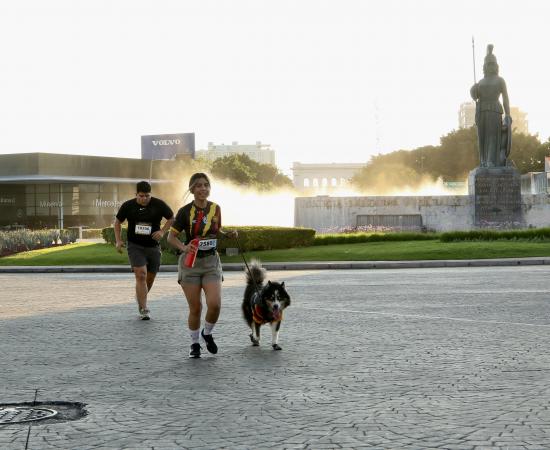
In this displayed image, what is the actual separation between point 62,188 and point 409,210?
124ft

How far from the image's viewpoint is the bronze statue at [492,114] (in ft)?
107

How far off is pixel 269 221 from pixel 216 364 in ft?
127

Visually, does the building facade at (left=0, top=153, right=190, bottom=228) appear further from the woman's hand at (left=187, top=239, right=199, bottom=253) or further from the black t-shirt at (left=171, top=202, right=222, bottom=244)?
the woman's hand at (left=187, top=239, right=199, bottom=253)

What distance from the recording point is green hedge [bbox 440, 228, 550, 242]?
99.3 feet

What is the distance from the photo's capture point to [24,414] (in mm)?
6195

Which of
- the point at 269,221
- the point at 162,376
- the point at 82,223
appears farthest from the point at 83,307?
the point at 82,223

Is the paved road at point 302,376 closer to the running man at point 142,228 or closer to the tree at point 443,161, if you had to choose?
the running man at point 142,228

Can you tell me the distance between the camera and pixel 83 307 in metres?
14.0

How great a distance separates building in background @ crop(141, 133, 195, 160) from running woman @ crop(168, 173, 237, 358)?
90.1 meters

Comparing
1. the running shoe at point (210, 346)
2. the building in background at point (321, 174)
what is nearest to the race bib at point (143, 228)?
the running shoe at point (210, 346)

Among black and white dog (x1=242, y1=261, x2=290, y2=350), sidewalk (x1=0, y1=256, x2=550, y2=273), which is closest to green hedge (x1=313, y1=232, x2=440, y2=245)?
sidewalk (x1=0, y1=256, x2=550, y2=273)

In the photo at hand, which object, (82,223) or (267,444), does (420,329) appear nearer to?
(267,444)

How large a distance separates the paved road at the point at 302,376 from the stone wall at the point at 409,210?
2054 centimetres

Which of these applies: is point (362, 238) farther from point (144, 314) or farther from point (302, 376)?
point (302, 376)
